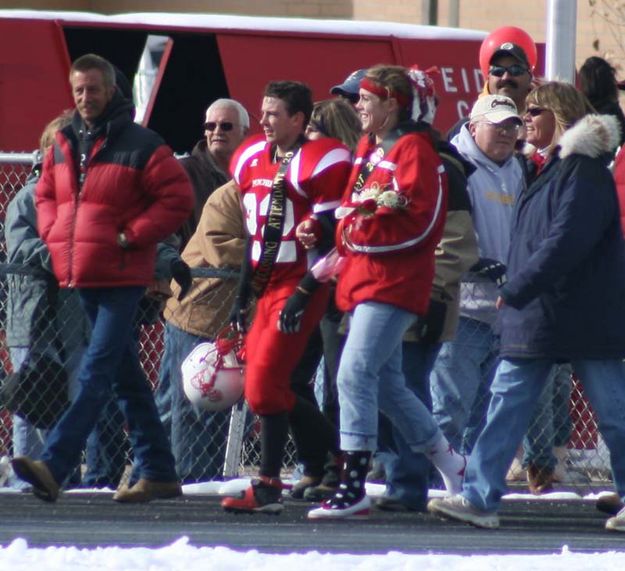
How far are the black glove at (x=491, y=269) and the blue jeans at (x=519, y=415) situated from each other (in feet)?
2.69

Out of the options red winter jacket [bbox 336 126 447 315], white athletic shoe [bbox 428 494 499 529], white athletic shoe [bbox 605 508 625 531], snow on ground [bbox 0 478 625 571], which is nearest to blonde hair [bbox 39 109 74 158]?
red winter jacket [bbox 336 126 447 315]

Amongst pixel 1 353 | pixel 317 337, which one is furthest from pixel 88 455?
pixel 317 337

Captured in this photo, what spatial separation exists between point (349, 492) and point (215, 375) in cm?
99

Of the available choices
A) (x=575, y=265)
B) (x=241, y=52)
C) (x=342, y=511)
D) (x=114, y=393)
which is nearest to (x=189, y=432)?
(x=114, y=393)

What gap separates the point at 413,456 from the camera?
8.34 metres

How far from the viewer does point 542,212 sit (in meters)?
7.68

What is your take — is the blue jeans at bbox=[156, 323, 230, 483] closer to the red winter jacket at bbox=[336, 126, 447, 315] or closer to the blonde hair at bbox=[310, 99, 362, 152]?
the blonde hair at bbox=[310, 99, 362, 152]

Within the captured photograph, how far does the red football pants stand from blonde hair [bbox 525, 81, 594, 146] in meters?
1.12

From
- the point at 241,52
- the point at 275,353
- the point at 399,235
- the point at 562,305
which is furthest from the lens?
the point at 241,52

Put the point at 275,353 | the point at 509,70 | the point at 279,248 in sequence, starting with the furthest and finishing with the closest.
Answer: the point at 509,70 → the point at 279,248 → the point at 275,353

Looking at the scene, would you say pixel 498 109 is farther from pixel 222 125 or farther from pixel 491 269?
pixel 222 125

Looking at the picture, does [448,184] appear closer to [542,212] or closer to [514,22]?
[542,212]

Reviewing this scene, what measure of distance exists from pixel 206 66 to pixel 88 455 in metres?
5.01

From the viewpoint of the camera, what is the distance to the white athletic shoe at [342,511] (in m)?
7.90
